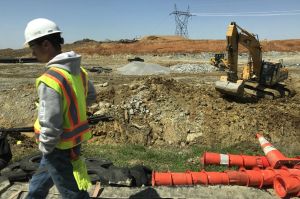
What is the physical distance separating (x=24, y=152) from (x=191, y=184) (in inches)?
162

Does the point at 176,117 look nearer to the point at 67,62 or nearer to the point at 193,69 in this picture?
the point at 67,62

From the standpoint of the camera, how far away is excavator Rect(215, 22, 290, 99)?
1344 cm

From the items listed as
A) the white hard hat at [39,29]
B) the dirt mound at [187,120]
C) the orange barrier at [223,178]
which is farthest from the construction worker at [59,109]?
the dirt mound at [187,120]

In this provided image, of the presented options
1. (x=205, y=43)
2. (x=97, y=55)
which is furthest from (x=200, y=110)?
(x=205, y=43)

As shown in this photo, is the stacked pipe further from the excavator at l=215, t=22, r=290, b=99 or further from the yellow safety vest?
the excavator at l=215, t=22, r=290, b=99

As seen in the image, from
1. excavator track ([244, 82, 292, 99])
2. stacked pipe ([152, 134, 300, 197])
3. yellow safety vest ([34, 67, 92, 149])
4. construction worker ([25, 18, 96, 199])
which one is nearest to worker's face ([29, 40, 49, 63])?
construction worker ([25, 18, 96, 199])

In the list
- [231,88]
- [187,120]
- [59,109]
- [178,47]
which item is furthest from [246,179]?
[178,47]

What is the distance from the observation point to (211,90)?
47.0 ft

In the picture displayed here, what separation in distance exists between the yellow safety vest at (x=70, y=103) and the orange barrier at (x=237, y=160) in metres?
4.04

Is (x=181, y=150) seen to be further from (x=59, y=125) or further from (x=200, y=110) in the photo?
(x=59, y=125)

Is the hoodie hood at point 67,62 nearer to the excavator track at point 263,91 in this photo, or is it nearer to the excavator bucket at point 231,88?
the excavator bucket at point 231,88

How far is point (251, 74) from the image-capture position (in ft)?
50.0

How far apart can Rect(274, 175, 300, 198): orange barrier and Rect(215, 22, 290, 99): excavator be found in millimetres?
7425

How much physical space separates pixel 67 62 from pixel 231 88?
1016 cm
